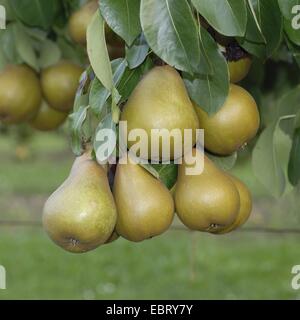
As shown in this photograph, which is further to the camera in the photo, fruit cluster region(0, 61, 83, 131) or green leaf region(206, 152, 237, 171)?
fruit cluster region(0, 61, 83, 131)

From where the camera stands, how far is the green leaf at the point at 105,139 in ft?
3.09

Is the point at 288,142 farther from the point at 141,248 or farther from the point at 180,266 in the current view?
the point at 141,248

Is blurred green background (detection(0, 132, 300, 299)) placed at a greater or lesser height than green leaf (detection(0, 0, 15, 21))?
lesser

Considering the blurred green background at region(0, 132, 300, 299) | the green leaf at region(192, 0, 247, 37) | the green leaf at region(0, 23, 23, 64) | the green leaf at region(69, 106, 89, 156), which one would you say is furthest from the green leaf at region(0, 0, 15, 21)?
the blurred green background at region(0, 132, 300, 299)

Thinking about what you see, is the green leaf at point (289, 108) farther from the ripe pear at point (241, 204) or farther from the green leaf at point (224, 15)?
the green leaf at point (224, 15)

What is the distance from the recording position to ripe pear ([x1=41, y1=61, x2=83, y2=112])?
1.45 meters

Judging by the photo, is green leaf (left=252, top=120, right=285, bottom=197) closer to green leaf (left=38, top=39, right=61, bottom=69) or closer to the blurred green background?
green leaf (left=38, top=39, right=61, bottom=69)

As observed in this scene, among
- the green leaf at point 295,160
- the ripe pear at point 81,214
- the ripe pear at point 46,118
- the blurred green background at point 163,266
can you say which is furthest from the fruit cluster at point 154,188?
the blurred green background at point 163,266

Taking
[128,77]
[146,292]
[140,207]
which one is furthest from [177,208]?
[146,292]

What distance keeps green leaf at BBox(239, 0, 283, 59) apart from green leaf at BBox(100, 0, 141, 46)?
6.5 inches

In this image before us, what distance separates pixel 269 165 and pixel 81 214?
489mm

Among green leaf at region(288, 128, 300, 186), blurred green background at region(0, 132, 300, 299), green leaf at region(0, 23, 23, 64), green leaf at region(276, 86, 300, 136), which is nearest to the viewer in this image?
green leaf at region(288, 128, 300, 186)

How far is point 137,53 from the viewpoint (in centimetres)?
100

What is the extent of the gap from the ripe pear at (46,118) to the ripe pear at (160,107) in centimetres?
56
